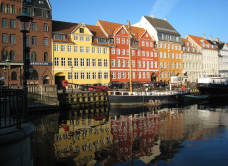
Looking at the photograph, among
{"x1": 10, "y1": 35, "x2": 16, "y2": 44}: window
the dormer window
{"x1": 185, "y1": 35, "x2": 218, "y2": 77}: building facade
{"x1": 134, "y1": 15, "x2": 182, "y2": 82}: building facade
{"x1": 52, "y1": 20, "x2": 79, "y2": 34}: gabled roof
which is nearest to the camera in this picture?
{"x1": 10, "y1": 35, "x2": 16, "y2": 44}: window

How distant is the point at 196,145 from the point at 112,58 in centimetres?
4048

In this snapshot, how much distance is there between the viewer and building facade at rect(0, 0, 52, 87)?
37.7 meters

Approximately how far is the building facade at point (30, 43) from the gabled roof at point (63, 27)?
2575 mm

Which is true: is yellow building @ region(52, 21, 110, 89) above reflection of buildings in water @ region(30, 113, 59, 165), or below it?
above

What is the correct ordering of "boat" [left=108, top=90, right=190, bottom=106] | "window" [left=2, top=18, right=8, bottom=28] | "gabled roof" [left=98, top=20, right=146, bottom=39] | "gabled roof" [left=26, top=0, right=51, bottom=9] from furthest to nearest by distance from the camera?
1. "gabled roof" [left=98, top=20, right=146, bottom=39]
2. "gabled roof" [left=26, top=0, right=51, bottom=9]
3. "window" [left=2, top=18, right=8, bottom=28]
4. "boat" [left=108, top=90, right=190, bottom=106]

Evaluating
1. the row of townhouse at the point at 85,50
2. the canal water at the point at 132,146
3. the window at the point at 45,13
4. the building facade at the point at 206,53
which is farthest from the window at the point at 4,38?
the building facade at the point at 206,53

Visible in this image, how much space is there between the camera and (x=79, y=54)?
45844mm

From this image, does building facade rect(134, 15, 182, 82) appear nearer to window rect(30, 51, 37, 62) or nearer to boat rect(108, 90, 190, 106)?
boat rect(108, 90, 190, 106)

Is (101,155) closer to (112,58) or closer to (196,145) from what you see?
(196,145)

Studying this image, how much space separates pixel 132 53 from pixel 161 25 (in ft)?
56.7

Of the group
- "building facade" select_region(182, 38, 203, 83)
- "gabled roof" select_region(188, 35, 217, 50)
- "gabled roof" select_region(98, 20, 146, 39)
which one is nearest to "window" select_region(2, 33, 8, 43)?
"gabled roof" select_region(98, 20, 146, 39)

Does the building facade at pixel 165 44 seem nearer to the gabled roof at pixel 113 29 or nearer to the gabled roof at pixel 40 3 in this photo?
the gabled roof at pixel 113 29

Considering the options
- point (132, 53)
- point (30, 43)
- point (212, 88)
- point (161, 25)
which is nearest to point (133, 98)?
point (30, 43)

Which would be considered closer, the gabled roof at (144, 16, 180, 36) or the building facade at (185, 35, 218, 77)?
the gabled roof at (144, 16, 180, 36)
